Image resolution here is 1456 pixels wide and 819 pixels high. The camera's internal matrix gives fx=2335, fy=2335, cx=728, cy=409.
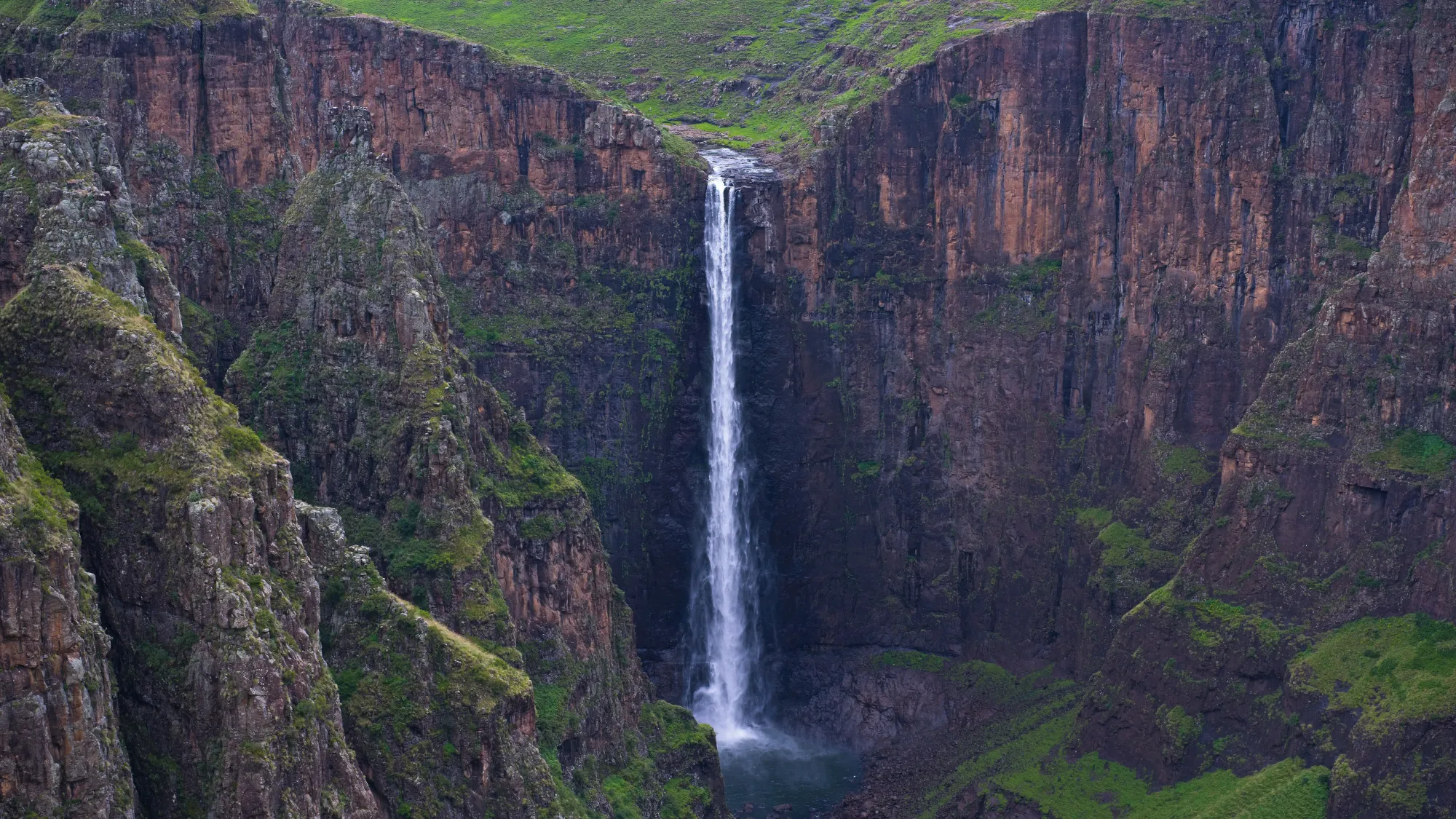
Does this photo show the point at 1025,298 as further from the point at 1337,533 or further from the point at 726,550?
the point at 1337,533

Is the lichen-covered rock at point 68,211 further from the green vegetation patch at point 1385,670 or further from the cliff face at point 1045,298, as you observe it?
the cliff face at point 1045,298

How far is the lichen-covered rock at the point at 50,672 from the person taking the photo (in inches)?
1751

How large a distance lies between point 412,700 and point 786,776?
105ft


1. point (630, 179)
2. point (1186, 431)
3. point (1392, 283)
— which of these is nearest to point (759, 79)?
point (630, 179)

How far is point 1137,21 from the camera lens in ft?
298

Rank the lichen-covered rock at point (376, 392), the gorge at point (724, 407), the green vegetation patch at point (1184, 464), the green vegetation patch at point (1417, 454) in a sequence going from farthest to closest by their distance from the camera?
the green vegetation patch at point (1184, 464), the green vegetation patch at point (1417, 454), the lichen-covered rock at point (376, 392), the gorge at point (724, 407)

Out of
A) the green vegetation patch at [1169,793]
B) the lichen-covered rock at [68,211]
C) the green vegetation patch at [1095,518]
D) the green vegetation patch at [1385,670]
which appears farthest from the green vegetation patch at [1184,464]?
the lichen-covered rock at [68,211]

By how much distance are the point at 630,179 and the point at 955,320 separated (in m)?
14.9

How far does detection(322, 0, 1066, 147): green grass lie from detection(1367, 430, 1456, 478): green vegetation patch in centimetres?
2870

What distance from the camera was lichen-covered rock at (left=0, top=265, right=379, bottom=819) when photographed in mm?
49750

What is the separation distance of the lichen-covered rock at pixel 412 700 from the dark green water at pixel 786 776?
80.0ft

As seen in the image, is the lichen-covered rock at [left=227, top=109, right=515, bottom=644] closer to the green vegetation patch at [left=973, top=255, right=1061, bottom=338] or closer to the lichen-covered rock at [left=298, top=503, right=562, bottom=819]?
the lichen-covered rock at [left=298, top=503, right=562, bottom=819]

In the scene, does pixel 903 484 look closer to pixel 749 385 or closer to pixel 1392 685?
pixel 749 385

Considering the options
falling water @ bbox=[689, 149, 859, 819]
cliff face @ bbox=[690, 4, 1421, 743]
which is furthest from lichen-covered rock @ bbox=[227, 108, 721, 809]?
cliff face @ bbox=[690, 4, 1421, 743]
